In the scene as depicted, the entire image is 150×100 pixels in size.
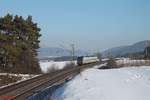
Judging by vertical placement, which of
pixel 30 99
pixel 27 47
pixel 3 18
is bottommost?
pixel 30 99

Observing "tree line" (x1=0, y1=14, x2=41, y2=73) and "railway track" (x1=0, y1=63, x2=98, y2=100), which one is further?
"tree line" (x1=0, y1=14, x2=41, y2=73)

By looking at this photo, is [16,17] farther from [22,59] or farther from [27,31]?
[22,59]

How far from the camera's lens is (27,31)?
77625mm

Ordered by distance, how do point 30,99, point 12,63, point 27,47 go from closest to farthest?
point 30,99 < point 12,63 < point 27,47

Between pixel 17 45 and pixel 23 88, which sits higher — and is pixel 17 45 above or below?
above

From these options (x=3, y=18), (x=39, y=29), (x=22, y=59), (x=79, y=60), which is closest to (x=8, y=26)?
(x=3, y=18)

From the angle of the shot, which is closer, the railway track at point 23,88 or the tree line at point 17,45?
the railway track at point 23,88

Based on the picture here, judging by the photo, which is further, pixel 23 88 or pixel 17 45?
pixel 17 45

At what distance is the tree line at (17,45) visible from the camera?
67.6 m

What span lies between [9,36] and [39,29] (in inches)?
562

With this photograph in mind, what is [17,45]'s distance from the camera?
71562 millimetres

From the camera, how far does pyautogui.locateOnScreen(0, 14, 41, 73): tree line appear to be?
67625 millimetres

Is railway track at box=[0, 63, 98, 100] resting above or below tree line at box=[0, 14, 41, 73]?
below

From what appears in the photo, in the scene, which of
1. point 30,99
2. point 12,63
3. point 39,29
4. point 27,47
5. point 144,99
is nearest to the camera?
point 144,99
